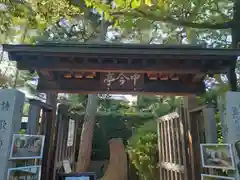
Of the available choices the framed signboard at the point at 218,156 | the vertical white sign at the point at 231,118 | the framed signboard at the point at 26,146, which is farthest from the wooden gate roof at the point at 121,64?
the framed signboard at the point at 218,156

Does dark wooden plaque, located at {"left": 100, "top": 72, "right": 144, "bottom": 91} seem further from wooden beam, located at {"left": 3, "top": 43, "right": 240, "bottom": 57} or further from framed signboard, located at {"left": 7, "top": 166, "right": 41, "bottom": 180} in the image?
framed signboard, located at {"left": 7, "top": 166, "right": 41, "bottom": 180}

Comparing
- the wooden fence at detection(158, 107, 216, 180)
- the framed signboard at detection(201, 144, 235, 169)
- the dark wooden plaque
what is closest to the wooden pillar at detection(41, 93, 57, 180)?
the dark wooden plaque

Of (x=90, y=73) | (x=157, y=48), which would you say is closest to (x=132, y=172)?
(x=90, y=73)

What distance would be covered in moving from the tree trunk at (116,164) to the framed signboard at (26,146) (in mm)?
4774

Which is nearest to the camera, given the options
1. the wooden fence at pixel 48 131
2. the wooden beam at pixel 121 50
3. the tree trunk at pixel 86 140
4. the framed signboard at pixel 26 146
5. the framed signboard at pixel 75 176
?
the framed signboard at pixel 26 146

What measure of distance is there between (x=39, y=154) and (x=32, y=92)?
884 cm

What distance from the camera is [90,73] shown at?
442cm

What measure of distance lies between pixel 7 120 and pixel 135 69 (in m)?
2.26

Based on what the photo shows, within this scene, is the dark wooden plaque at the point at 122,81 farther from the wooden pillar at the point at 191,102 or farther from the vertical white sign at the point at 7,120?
the vertical white sign at the point at 7,120

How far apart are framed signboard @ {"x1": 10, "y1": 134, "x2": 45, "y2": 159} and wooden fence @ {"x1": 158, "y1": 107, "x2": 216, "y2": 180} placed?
2830 millimetres

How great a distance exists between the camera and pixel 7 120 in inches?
126

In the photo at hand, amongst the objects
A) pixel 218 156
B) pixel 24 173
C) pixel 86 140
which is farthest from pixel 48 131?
pixel 86 140

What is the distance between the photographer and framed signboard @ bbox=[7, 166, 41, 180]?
315 cm

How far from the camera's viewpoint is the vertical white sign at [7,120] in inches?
122
